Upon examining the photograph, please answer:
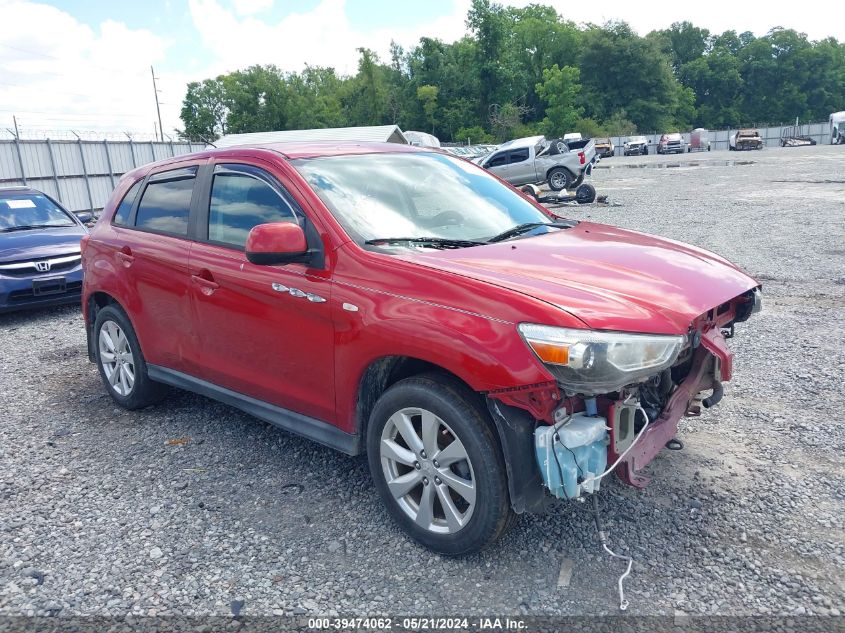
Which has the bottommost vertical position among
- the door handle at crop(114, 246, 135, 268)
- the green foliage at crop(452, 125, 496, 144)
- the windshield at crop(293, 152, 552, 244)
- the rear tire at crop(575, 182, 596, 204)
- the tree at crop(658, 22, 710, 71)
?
the rear tire at crop(575, 182, 596, 204)

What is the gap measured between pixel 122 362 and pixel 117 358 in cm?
7

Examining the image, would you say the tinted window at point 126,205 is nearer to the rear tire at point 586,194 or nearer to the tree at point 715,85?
the rear tire at point 586,194

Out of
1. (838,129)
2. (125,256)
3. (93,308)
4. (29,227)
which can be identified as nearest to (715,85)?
(838,129)

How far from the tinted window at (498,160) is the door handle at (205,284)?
21.2m

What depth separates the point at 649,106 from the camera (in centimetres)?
8044

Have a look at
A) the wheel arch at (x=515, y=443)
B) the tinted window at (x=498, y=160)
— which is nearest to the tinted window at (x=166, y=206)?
the wheel arch at (x=515, y=443)

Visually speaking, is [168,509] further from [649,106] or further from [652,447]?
[649,106]

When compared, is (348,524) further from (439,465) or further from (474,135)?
(474,135)

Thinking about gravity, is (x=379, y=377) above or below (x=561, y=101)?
below

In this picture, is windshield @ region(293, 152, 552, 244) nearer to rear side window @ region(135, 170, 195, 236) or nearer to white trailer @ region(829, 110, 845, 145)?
rear side window @ region(135, 170, 195, 236)

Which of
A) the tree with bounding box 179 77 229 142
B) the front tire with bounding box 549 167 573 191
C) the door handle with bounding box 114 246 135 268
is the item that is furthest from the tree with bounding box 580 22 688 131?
the door handle with bounding box 114 246 135 268

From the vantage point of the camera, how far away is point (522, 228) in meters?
3.98

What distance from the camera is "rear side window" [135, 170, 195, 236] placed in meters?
4.39

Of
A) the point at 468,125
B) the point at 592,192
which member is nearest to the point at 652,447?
the point at 592,192
